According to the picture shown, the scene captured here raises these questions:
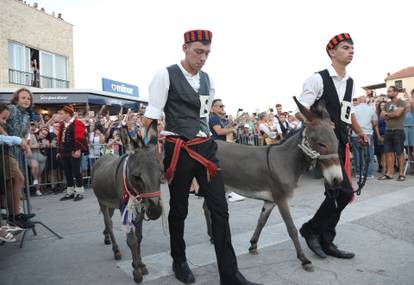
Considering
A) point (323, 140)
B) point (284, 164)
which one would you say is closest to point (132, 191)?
point (284, 164)

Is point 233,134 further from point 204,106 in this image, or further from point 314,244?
point 204,106

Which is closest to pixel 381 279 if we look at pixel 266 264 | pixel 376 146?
pixel 266 264

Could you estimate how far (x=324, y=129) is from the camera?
3.93 meters

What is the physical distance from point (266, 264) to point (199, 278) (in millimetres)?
830

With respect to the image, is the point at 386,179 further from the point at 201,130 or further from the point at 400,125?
the point at 201,130

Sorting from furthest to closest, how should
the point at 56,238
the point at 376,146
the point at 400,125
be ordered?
the point at 376,146, the point at 400,125, the point at 56,238

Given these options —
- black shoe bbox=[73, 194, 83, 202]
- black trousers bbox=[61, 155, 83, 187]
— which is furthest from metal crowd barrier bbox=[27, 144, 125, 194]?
black shoe bbox=[73, 194, 83, 202]

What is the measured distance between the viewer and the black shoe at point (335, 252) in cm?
430

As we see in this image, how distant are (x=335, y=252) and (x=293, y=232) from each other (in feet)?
2.10

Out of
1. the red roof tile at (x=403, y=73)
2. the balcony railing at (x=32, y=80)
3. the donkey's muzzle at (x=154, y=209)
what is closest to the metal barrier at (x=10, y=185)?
the donkey's muzzle at (x=154, y=209)

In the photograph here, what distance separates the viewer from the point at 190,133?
11.8 ft

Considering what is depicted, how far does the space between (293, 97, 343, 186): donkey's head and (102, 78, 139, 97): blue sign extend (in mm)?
21732

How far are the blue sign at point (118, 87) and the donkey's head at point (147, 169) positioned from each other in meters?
21.6

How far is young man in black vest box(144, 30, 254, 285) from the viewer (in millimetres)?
3539
